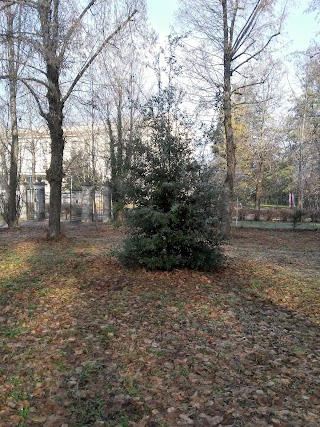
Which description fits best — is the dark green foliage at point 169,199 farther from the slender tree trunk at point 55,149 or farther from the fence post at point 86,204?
the fence post at point 86,204

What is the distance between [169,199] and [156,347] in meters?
3.28

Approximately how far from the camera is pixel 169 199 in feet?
23.3

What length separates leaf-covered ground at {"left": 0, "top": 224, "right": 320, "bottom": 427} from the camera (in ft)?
10.1

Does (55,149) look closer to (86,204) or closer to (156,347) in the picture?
(156,347)

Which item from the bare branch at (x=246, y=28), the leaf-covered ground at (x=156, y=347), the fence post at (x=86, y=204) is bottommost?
the leaf-covered ground at (x=156, y=347)

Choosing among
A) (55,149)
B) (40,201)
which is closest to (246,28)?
(55,149)

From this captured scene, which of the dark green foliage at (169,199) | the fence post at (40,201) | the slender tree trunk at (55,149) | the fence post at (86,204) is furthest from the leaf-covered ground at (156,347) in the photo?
the fence post at (40,201)

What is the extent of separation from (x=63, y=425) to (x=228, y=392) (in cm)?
137

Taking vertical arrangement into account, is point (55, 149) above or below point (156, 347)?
above

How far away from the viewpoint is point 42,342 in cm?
437

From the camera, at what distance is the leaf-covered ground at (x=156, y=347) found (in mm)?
3088

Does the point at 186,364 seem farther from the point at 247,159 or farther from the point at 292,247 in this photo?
the point at 247,159

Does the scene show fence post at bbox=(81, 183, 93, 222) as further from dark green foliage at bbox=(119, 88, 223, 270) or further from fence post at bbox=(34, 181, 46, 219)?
dark green foliage at bbox=(119, 88, 223, 270)

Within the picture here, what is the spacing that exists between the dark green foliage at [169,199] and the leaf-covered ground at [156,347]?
15.1 inches
